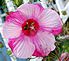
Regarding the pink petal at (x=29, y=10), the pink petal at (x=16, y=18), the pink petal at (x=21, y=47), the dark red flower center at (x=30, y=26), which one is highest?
the pink petal at (x=29, y=10)

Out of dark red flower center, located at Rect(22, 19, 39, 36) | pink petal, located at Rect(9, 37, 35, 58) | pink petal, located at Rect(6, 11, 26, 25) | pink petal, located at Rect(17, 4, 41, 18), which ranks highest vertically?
pink petal, located at Rect(17, 4, 41, 18)

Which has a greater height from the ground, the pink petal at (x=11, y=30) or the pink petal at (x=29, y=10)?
the pink petal at (x=29, y=10)

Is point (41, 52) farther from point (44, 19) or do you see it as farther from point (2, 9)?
point (2, 9)

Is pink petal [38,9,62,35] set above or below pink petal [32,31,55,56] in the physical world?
above
